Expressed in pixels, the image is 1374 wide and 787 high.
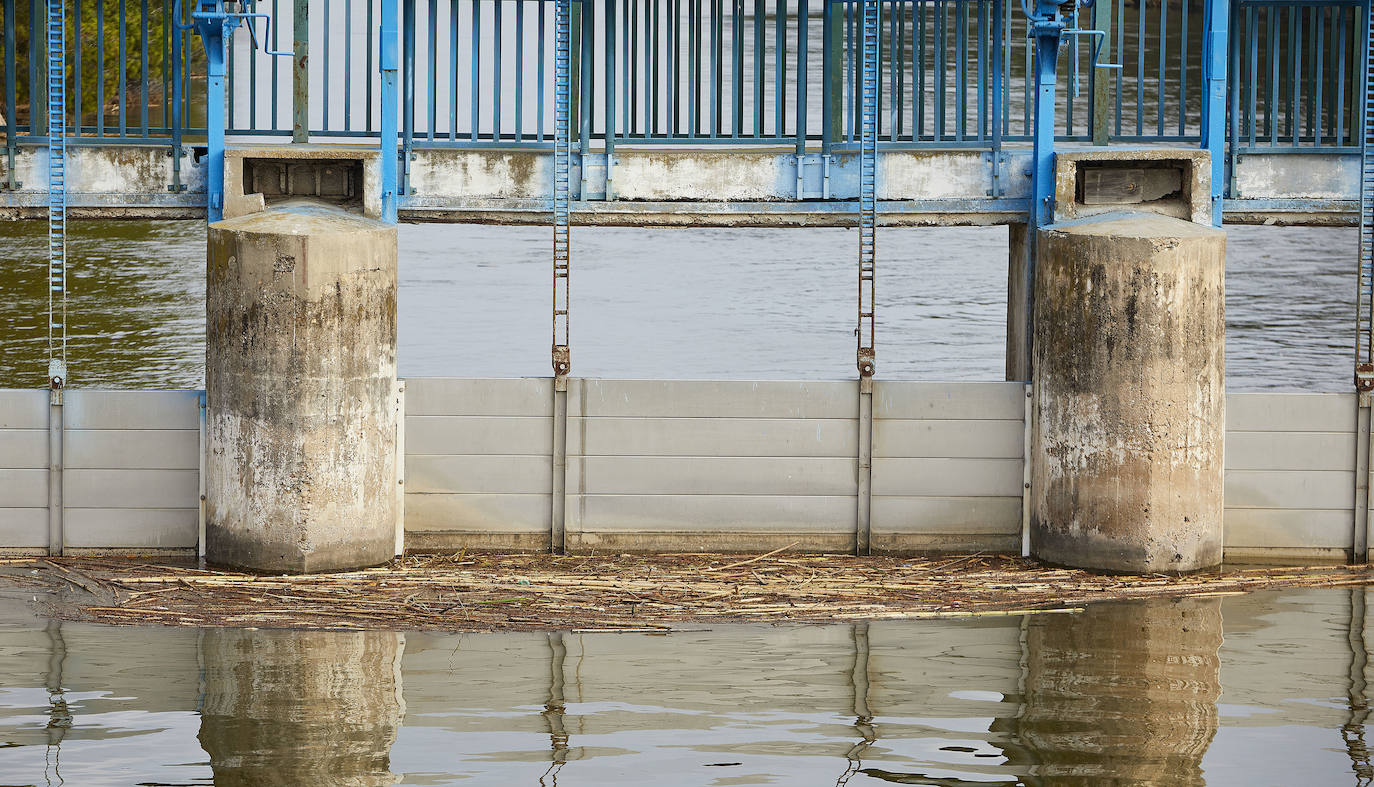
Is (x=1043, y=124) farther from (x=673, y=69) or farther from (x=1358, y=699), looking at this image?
(x=1358, y=699)

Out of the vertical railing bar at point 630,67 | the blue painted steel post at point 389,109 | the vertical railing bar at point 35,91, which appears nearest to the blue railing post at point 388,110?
the blue painted steel post at point 389,109

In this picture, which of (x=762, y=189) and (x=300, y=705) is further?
(x=762, y=189)

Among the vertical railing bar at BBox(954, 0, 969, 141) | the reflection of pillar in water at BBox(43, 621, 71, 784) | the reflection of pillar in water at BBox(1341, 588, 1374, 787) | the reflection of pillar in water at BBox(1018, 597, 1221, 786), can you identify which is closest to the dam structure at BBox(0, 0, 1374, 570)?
the vertical railing bar at BBox(954, 0, 969, 141)

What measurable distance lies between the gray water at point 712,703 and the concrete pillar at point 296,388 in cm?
178

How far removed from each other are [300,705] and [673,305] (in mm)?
26073

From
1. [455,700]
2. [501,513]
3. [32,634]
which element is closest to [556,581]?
[501,513]

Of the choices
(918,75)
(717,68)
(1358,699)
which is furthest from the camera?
(717,68)

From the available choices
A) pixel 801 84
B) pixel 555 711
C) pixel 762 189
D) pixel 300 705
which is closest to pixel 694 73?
pixel 762 189

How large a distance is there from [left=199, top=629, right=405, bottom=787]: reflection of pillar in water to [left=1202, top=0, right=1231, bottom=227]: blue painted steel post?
28.2 ft

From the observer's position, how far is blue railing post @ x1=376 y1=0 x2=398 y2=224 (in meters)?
17.4

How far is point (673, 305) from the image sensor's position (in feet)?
128

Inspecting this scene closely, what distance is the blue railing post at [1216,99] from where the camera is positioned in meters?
18.0

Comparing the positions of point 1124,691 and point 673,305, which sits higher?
point 673,305

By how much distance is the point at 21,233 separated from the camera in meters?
41.7
